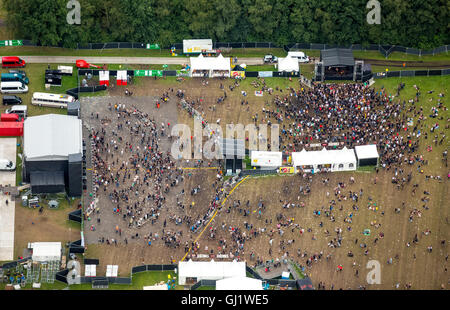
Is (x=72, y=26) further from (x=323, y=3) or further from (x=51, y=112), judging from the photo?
(x=323, y=3)

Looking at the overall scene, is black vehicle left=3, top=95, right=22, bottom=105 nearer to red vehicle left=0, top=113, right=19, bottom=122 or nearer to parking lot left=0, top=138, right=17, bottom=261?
red vehicle left=0, top=113, right=19, bottom=122

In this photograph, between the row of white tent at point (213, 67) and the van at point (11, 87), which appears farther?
the row of white tent at point (213, 67)

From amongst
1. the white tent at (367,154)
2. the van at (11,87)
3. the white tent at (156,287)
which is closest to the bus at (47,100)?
the van at (11,87)

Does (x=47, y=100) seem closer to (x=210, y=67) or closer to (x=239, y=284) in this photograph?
(x=210, y=67)

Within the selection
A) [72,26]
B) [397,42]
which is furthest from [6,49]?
[397,42]

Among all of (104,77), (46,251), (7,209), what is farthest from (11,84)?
(46,251)

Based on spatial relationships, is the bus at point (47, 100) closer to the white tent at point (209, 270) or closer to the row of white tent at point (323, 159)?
the row of white tent at point (323, 159)
